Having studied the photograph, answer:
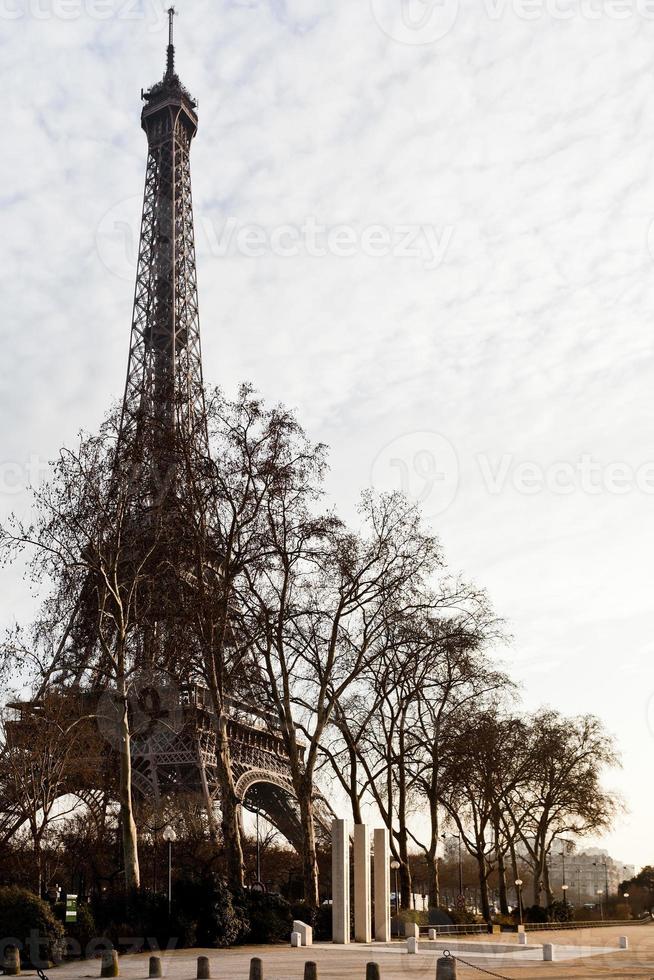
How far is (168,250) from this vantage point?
274 ft

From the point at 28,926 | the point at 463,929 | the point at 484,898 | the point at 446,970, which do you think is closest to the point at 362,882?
the point at 463,929

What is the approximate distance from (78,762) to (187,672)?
10.8 m

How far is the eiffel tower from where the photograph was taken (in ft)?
120

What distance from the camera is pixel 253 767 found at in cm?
6475

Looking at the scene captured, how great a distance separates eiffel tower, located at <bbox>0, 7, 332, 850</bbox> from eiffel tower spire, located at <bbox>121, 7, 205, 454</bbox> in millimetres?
85

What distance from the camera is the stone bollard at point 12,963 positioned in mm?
21578

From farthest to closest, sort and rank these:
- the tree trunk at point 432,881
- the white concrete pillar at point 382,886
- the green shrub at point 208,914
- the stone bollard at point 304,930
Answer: the tree trunk at point 432,881
the white concrete pillar at point 382,886
the stone bollard at point 304,930
the green shrub at point 208,914

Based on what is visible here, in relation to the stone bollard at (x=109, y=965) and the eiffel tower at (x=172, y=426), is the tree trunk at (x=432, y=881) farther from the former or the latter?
the stone bollard at (x=109, y=965)

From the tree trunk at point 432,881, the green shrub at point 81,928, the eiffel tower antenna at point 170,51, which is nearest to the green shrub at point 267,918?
the green shrub at point 81,928

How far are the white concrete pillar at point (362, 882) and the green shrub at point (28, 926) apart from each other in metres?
13.7

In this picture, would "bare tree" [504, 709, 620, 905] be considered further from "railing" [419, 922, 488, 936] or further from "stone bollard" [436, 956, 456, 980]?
"stone bollard" [436, 956, 456, 980]

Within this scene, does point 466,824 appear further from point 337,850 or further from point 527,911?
point 337,850

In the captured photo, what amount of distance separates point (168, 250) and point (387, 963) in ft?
218

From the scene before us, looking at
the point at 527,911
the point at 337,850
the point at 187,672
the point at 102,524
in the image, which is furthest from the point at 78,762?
the point at 527,911
